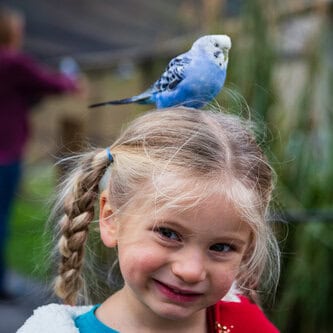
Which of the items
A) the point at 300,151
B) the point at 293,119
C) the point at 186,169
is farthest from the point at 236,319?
the point at 293,119

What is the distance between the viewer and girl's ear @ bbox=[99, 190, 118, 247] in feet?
3.74

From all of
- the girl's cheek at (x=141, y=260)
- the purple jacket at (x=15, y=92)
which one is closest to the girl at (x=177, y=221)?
the girl's cheek at (x=141, y=260)

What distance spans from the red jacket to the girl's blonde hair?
0.09 metres

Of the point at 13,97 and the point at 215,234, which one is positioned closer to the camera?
the point at 215,234

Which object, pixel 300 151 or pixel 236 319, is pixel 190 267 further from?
pixel 300 151

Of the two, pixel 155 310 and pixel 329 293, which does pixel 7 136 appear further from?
pixel 155 310

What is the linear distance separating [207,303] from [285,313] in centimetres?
170

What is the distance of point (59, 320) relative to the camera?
3.70ft

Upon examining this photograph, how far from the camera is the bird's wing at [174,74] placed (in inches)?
45.5

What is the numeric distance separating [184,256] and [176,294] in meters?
0.08

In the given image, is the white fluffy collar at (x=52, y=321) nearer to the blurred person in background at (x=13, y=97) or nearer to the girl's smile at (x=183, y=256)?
the girl's smile at (x=183, y=256)

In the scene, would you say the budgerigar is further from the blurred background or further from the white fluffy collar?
the blurred background

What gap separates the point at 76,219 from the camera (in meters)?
1.28

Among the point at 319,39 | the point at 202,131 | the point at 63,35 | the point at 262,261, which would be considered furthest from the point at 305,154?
the point at 63,35
